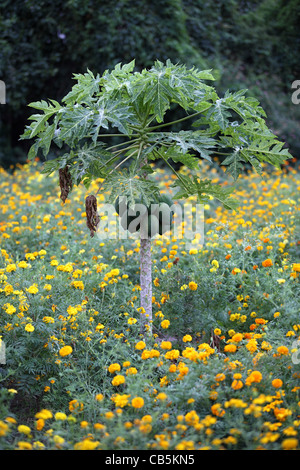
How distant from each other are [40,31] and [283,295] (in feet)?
21.4

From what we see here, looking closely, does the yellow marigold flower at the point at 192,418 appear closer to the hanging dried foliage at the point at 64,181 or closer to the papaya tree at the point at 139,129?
the papaya tree at the point at 139,129

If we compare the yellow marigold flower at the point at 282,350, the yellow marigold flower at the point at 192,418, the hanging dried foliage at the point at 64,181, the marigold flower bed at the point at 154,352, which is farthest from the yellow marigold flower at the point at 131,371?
the hanging dried foliage at the point at 64,181

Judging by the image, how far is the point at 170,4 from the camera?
691 cm

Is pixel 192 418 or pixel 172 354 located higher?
pixel 172 354

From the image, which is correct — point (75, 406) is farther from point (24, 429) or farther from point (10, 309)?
point (10, 309)

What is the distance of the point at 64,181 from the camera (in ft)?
7.79

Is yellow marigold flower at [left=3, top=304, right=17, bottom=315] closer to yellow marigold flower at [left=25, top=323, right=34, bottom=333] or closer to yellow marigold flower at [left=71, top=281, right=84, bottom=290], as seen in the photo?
yellow marigold flower at [left=25, top=323, right=34, bottom=333]

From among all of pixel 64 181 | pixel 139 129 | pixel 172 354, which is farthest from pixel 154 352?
pixel 139 129

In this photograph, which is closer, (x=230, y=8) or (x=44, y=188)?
(x=44, y=188)

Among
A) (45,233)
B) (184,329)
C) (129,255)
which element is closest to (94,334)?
(184,329)

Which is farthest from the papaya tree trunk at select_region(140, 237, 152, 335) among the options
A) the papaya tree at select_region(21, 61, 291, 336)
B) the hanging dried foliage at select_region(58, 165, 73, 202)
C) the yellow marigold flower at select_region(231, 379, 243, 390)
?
the yellow marigold flower at select_region(231, 379, 243, 390)

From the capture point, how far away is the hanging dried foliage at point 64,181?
7.72 feet

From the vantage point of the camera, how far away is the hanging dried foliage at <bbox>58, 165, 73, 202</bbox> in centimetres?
235
